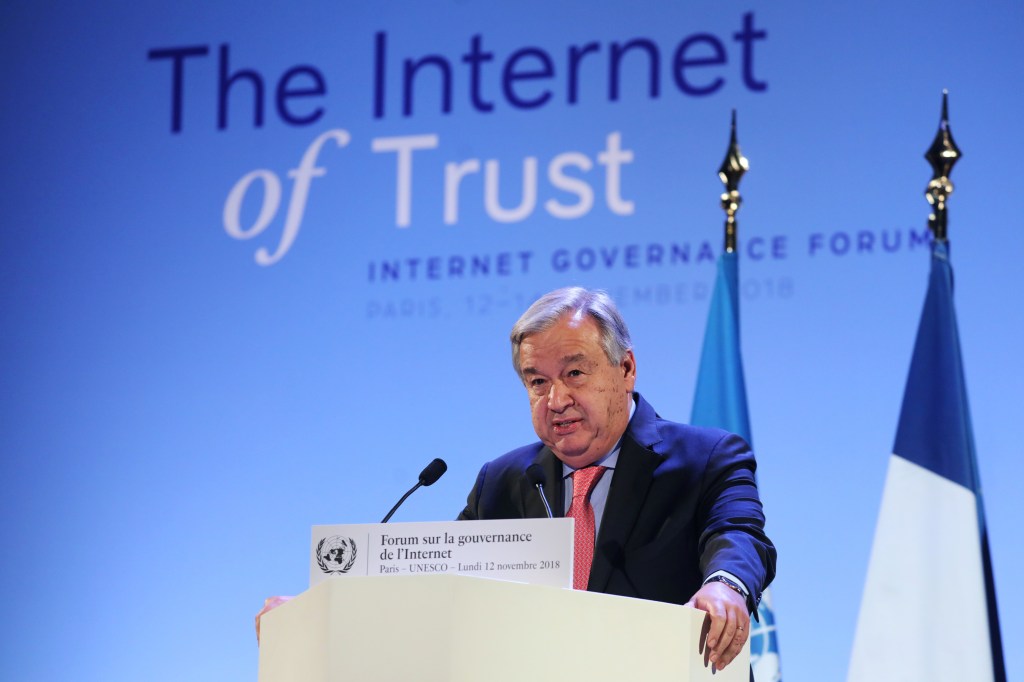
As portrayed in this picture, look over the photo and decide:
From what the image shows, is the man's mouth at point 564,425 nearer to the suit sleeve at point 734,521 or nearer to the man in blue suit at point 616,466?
the man in blue suit at point 616,466

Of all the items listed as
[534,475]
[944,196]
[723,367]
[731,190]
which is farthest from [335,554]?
[944,196]

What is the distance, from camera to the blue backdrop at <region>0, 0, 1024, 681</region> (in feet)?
14.1

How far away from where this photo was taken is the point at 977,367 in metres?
4.22

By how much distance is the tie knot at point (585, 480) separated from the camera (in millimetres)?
3027

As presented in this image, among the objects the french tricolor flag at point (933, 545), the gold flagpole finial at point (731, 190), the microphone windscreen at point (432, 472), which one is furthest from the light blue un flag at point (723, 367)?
the microphone windscreen at point (432, 472)

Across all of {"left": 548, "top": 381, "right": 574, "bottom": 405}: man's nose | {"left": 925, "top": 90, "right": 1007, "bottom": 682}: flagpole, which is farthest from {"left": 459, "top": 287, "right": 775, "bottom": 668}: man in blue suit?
{"left": 925, "top": 90, "right": 1007, "bottom": 682}: flagpole

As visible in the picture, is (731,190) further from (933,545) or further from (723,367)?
(933,545)

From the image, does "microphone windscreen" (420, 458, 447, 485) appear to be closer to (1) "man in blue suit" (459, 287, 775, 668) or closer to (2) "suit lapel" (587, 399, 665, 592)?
(1) "man in blue suit" (459, 287, 775, 668)

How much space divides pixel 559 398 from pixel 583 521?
Result: 27 cm

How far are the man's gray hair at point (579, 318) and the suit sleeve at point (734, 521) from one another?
0.29 meters

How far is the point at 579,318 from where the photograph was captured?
2.96 m

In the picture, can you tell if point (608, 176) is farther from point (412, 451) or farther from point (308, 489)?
point (308, 489)

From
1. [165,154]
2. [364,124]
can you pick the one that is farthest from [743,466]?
[165,154]

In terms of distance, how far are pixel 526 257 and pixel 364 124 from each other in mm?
818
